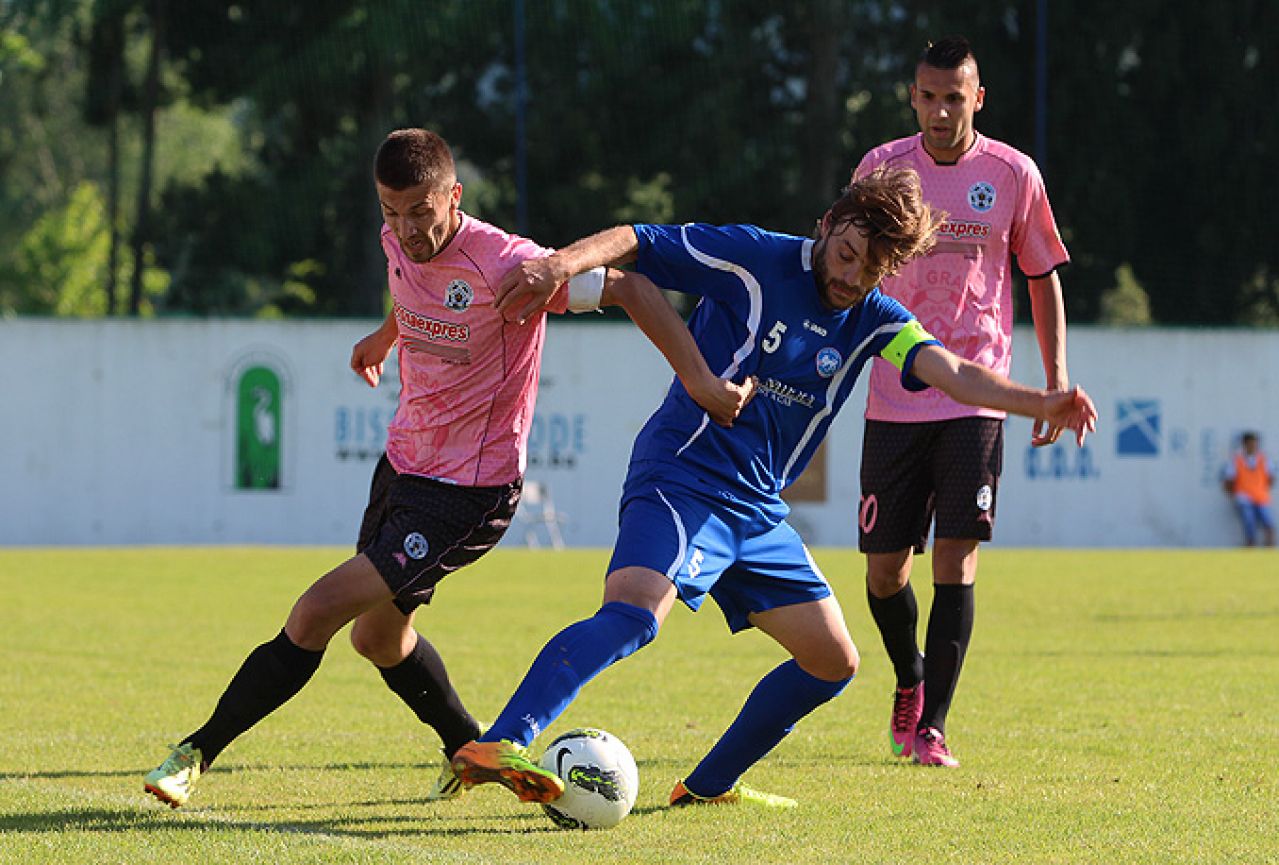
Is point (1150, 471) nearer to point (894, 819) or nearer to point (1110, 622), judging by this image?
point (1110, 622)

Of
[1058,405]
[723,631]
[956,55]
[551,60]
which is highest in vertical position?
[551,60]

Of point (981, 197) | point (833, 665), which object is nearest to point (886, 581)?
point (981, 197)

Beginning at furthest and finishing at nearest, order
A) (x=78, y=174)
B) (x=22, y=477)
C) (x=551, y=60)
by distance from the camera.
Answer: (x=78, y=174) < (x=551, y=60) < (x=22, y=477)

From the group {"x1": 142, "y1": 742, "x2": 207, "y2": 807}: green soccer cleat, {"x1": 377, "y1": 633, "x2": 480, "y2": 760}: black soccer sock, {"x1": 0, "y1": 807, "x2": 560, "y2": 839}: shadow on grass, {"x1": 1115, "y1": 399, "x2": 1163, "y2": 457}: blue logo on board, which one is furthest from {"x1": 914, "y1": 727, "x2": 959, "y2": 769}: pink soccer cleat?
{"x1": 1115, "y1": 399, "x2": 1163, "y2": 457}: blue logo on board

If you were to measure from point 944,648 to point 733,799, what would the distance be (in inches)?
52.6

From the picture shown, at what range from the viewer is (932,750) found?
20.4 feet

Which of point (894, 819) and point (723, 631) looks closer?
point (894, 819)

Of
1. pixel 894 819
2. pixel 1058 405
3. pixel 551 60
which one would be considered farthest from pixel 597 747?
pixel 551 60

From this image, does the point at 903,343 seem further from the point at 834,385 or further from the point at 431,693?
the point at 431,693

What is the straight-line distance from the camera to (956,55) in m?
6.48

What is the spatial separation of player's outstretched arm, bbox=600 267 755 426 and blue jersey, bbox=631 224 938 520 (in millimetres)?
107

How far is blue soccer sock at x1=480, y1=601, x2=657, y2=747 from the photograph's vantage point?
459 centimetres

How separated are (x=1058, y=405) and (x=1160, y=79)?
22095mm

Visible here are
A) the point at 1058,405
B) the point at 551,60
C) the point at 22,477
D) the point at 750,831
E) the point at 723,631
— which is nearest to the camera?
the point at 1058,405
